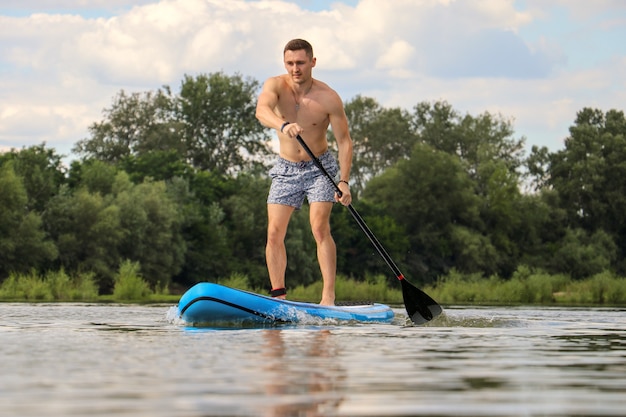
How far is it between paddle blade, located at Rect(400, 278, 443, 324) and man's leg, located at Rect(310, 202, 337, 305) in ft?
2.59

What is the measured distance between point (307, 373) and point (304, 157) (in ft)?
20.5

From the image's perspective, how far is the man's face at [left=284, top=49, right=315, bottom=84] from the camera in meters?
12.3

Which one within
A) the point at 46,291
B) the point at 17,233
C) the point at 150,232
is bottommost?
the point at 46,291

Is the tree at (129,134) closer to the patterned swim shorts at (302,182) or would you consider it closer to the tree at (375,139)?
the tree at (375,139)

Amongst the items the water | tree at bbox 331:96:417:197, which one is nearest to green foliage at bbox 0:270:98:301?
the water

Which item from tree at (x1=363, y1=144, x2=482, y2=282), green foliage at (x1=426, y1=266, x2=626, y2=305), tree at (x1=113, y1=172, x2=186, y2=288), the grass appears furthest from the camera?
tree at (x1=363, y1=144, x2=482, y2=282)

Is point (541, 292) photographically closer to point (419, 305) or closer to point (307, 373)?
point (419, 305)

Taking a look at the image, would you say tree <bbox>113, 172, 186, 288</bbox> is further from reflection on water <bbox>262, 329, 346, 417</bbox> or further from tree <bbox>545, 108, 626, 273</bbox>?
reflection on water <bbox>262, 329, 346, 417</bbox>

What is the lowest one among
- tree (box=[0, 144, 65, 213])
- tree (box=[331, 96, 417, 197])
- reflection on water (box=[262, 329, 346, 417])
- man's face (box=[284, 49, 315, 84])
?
reflection on water (box=[262, 329, 346, 417])

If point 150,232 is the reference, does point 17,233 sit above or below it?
below

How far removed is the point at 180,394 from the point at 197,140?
82.1 meters

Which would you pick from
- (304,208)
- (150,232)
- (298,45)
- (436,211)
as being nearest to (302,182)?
(298,45)

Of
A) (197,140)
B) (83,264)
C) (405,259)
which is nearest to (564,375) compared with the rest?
(83,264)

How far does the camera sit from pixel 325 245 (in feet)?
42.2
